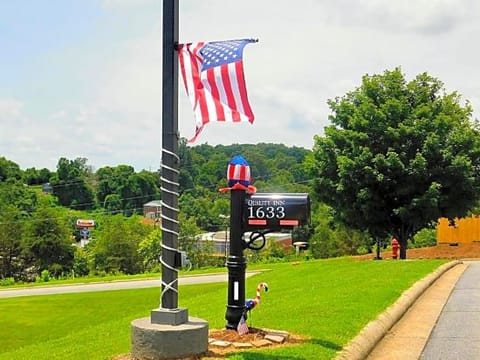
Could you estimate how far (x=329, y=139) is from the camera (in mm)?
26125

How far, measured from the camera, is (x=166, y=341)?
6051 mm

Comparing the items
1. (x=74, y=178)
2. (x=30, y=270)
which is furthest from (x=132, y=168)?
(x=30, y=270)

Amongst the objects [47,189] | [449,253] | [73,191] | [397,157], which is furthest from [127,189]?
[397,157]

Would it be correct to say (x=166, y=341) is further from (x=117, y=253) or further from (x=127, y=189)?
(x=127, y=189)

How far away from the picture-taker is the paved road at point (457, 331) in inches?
292

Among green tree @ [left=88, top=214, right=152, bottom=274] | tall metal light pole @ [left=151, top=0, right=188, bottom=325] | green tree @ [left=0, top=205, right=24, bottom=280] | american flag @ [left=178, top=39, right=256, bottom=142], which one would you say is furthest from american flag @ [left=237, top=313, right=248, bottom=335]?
green tree @ [left=0, top=205, right=24, bottom=280]

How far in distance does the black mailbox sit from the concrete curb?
1.49 metres

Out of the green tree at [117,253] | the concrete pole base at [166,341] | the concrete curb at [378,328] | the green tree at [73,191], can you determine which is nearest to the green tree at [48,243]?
the green tree at [117,253]

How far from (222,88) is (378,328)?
13.3 feet

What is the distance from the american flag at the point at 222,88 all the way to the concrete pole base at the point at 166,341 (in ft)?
6.18

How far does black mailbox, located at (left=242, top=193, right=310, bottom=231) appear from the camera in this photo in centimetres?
680

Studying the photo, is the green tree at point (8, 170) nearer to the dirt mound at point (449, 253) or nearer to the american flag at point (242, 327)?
the dirt mound at point (449, 253)

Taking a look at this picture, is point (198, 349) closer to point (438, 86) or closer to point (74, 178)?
point (438, 86)

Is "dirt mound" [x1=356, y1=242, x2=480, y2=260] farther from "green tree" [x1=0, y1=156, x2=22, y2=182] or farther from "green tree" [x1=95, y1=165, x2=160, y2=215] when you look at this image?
"green tree" [x1=0, y1=156, x2=22, y2=182]
